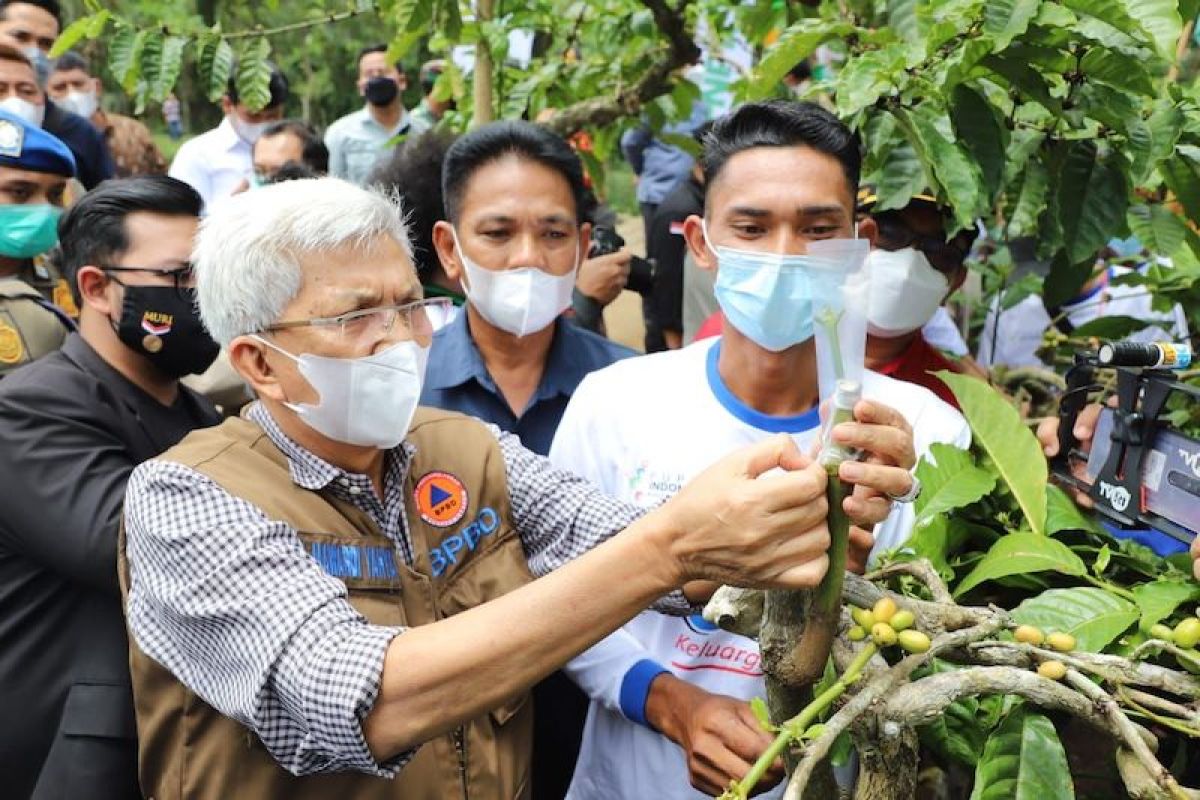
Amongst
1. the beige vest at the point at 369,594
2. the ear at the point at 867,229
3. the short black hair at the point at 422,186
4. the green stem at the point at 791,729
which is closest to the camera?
the green stem at the point at 791,729

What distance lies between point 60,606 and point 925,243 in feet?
6.50

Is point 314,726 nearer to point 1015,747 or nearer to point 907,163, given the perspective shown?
point 1015,747

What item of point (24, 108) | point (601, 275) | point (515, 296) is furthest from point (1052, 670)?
point (24, 108)

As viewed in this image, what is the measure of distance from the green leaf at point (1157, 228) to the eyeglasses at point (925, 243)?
0.37 meters

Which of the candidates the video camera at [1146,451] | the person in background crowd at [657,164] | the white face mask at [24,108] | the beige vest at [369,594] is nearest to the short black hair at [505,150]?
the beige vest at [369,594]

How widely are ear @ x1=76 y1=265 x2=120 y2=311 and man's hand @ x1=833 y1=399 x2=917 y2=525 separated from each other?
65.5 inches

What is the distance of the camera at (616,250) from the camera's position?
3906 mm

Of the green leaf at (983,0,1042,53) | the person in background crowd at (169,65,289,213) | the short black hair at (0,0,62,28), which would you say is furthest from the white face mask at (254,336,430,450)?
the person in background crowd at (169,65,289,213)

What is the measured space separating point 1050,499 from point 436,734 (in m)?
1.07

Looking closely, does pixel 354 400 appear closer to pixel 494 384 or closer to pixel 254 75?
pixel 494 384

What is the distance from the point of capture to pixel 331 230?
163 centimetres

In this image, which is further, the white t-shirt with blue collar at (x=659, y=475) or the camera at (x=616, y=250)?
the camera at (x=616, y=250)

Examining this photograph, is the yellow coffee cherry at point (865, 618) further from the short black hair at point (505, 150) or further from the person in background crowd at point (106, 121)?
the person in background crowd at point (106, 121)

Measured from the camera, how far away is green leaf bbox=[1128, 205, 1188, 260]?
92.2 inches
